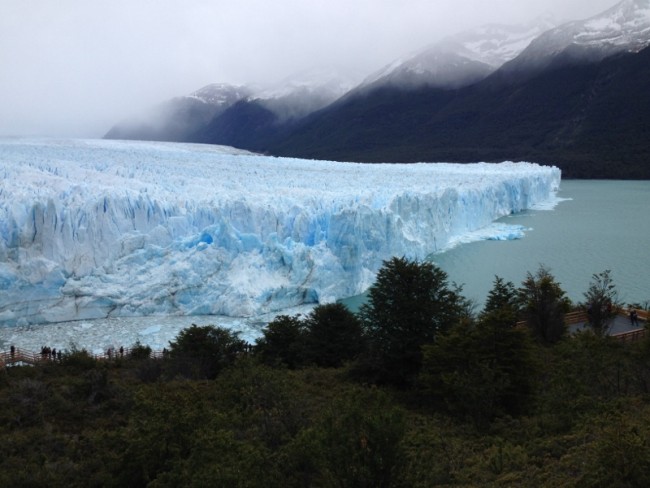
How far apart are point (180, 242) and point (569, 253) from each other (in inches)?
491

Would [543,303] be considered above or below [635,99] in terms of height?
below

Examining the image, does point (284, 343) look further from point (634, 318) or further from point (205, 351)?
point (634, 318)

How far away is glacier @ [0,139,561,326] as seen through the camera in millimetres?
12586

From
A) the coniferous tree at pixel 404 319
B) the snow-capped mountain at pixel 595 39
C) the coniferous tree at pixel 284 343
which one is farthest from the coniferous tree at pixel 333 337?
the snow-capped mountain at pixel 595 39

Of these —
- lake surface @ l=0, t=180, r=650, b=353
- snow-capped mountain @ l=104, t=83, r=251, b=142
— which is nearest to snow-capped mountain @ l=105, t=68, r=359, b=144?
snow-capped mountain @ l=104, t=83, r=251, b=142

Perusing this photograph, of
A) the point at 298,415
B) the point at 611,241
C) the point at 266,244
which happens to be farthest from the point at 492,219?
the point at 298,415

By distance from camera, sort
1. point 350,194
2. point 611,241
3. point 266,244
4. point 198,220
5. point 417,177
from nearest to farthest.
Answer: point 266,244 < point 198,220 < point 350,194 < point 611,241 < point 417,177

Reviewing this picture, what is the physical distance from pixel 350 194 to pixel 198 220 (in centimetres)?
539

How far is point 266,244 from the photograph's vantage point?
45.7 feet

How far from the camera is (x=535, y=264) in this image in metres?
17.1

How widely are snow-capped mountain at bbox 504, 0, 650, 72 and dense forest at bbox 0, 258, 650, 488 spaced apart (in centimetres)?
6999

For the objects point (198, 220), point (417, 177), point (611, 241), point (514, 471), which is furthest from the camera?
point (417, 177)

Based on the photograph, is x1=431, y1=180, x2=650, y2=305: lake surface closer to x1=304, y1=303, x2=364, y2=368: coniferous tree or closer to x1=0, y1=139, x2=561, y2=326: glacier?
x1=0, y1=139, x2=561, y2=326: glacier

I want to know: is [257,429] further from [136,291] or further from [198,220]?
[198,220]
